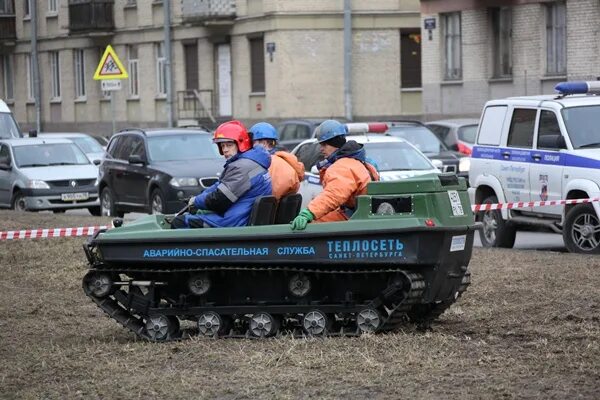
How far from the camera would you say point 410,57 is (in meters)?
48.5

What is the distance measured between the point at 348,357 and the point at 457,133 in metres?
20.1

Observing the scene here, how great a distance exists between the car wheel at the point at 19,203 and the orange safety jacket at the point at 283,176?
16.9 m

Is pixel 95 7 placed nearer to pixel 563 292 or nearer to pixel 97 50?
pixel 97 50

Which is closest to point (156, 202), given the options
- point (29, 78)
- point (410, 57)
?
point (410, 57)

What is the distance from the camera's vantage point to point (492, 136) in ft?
63.8

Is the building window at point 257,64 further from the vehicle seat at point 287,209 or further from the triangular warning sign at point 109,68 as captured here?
the vehicle seat at point 287,209

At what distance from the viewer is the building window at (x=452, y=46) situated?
4109cm

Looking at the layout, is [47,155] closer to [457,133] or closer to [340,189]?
[457,133]

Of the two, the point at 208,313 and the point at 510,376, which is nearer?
the point at 510,376

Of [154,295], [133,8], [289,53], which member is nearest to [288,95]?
[289,53]

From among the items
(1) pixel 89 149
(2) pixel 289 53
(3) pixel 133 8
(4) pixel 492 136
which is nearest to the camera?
(4) pixel 492 136

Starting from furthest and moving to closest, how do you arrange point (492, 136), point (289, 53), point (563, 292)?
point (289, 53) < point (492, 136) < point (563, 292)

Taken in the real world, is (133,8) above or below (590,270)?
above

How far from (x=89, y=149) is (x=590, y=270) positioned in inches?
891
